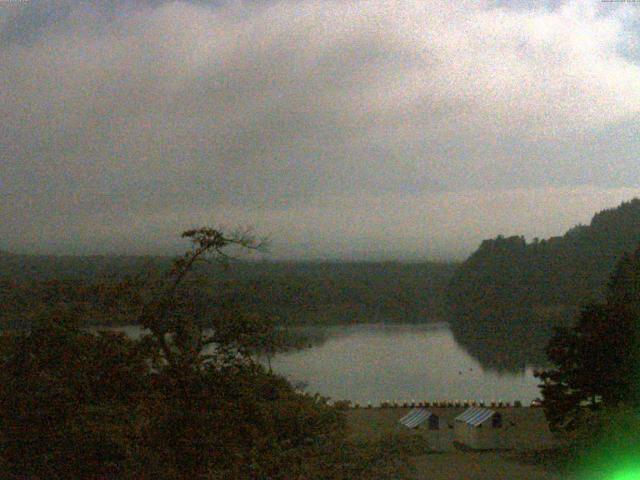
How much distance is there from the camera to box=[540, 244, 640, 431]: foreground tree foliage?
42.7 ft

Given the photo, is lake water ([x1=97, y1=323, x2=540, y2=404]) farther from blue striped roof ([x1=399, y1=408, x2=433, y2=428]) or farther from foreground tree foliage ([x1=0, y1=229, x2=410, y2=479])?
foreground tree foliage ([x1=0, y1=229, x2=410, y2=479])

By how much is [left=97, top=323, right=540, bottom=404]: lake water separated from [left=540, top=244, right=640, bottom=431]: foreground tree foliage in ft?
16.8

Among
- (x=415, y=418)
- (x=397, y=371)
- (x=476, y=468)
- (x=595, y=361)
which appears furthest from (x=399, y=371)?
(x=476, y=468)

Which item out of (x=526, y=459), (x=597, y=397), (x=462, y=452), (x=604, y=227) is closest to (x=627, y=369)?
(x=597, y=397)

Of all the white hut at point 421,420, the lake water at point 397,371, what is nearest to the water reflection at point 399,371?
the lake water at point 397,371

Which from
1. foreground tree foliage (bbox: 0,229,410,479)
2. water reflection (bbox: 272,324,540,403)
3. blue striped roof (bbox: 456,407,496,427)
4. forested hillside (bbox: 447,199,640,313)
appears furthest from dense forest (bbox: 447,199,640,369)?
foreground tree foliage (bbox: 0,229,410,479)

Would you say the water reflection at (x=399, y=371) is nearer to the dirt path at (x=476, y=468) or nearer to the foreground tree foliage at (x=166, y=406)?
the dirt path at (x=476, y=468)

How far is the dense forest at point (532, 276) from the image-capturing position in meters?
52.7

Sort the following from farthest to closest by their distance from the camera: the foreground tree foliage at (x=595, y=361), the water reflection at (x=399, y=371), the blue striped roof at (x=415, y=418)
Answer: the water reflection at (x=399, y=371)
the blue striped roof at (x=415, y=418)
the foreground tree foliage at (x=595, y=361)

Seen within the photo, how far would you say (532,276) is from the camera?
57.5m

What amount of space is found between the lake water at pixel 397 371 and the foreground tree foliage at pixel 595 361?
5.13 metres

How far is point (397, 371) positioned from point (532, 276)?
30.5 meters

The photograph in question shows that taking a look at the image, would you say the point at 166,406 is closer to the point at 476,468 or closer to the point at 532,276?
the point at 476,468

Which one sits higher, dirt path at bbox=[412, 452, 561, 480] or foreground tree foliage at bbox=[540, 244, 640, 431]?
foreground tree foliage at bbox=[540, 244, 640, 431]
